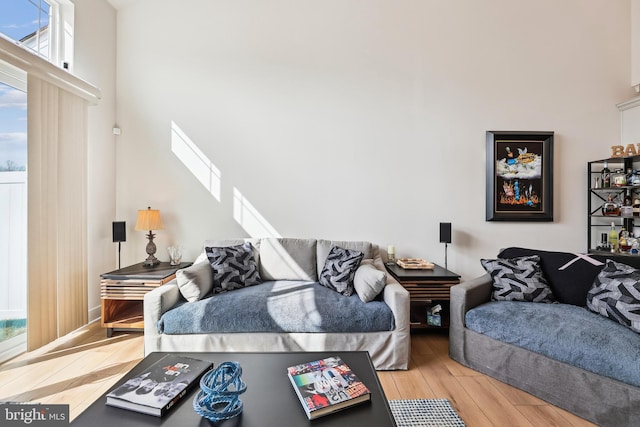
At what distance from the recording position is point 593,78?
3385mm

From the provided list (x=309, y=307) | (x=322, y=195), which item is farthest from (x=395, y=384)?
(x=322, y=195)

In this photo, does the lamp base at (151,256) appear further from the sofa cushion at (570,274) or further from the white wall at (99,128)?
the sofa cushion at (570,274)

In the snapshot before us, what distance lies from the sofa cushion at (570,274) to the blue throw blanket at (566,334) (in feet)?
0.38

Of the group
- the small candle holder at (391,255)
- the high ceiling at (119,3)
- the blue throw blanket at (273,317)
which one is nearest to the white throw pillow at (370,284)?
the blue throw blanket at (273,317)

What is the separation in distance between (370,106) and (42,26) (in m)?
3.13

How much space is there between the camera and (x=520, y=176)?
333cm

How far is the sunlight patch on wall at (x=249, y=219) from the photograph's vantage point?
3365 mm

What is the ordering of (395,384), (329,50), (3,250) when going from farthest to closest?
(329,50)
(3,250)
(395,384)

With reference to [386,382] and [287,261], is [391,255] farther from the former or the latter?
[386,382]

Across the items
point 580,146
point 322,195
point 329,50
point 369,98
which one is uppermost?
point 329,50


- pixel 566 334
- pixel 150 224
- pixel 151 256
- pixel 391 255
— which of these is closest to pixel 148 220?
pixel 150 224

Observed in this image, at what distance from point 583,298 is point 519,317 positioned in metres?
0.63

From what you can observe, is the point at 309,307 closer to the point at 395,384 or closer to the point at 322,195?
the point at 395,384

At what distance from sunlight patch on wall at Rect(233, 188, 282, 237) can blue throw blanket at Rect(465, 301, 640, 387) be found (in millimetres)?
2073
